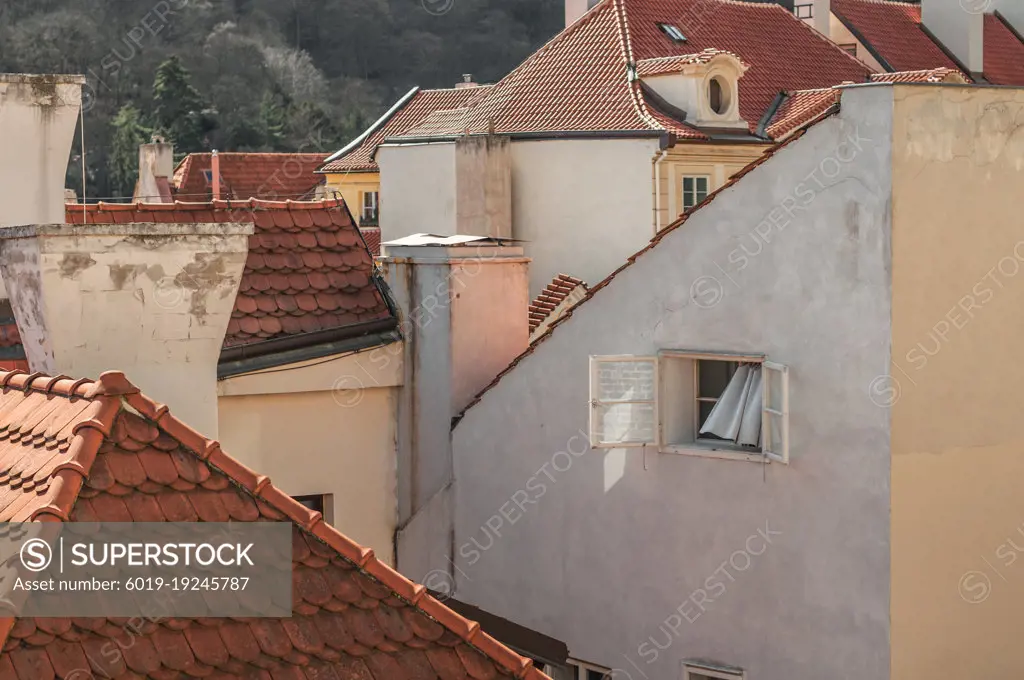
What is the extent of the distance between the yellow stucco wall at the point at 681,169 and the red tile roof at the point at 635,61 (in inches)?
15.4

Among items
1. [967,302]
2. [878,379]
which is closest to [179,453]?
[878,379]

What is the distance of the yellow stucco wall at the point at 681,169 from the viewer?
28.2m

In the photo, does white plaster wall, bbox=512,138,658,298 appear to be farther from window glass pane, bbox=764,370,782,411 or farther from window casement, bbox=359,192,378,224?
window glass pane, bbox=764,370,782,411

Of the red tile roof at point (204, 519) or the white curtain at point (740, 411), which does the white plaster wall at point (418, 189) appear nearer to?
the white curtain at point (740, 411)

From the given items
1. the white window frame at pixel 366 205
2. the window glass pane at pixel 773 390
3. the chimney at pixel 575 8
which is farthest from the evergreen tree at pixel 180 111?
the window glass pane at pixel 773 390

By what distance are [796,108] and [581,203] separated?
16.5 feet

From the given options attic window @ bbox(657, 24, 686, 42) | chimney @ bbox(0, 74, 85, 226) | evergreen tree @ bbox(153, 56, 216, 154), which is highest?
evergreen tree @ bbox(153, 56, 216, 154)

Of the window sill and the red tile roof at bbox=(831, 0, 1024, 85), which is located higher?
the red tile roof at bbox=(831, 0, 1024, 85)

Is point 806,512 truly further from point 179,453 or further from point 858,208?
point 179,453

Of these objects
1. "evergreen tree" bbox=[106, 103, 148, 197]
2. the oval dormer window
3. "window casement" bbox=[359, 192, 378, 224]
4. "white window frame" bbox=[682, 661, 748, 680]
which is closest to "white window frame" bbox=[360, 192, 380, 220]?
"window casement" bbox=[359, 192, 378, 224]

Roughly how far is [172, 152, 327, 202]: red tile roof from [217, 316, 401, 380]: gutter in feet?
121

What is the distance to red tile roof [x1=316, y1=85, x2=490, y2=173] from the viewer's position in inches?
1570

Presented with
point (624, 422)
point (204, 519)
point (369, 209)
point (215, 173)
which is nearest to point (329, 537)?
point (204, 519)

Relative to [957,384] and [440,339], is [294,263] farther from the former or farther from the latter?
[957,384]
